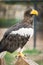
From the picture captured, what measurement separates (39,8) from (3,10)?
2.64ft

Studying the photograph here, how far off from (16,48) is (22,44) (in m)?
0.05

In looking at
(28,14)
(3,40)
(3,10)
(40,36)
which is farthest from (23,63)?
(3,10)

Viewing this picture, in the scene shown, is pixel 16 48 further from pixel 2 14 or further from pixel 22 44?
pixel 2 14

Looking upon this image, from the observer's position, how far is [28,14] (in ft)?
6.70

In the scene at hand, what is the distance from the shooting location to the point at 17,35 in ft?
6.43

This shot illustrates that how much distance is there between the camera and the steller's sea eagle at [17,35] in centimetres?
190

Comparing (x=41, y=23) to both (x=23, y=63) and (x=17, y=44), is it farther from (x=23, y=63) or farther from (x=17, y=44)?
(x=23, y=63)

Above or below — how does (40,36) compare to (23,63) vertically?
below

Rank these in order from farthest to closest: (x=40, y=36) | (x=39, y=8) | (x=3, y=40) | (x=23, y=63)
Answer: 1. (x=40, y=36)
2. (x=39, y=8)
3. (x=3, y=40)
4. (x=23, y=63)

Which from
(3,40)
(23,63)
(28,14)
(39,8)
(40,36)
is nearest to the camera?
(23,63)

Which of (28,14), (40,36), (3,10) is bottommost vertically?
(40,36)

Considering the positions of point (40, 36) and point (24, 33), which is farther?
point (40, 36)

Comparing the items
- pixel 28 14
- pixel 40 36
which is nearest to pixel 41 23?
pixel 40 36

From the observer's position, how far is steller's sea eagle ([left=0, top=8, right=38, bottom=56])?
1.90 meters
